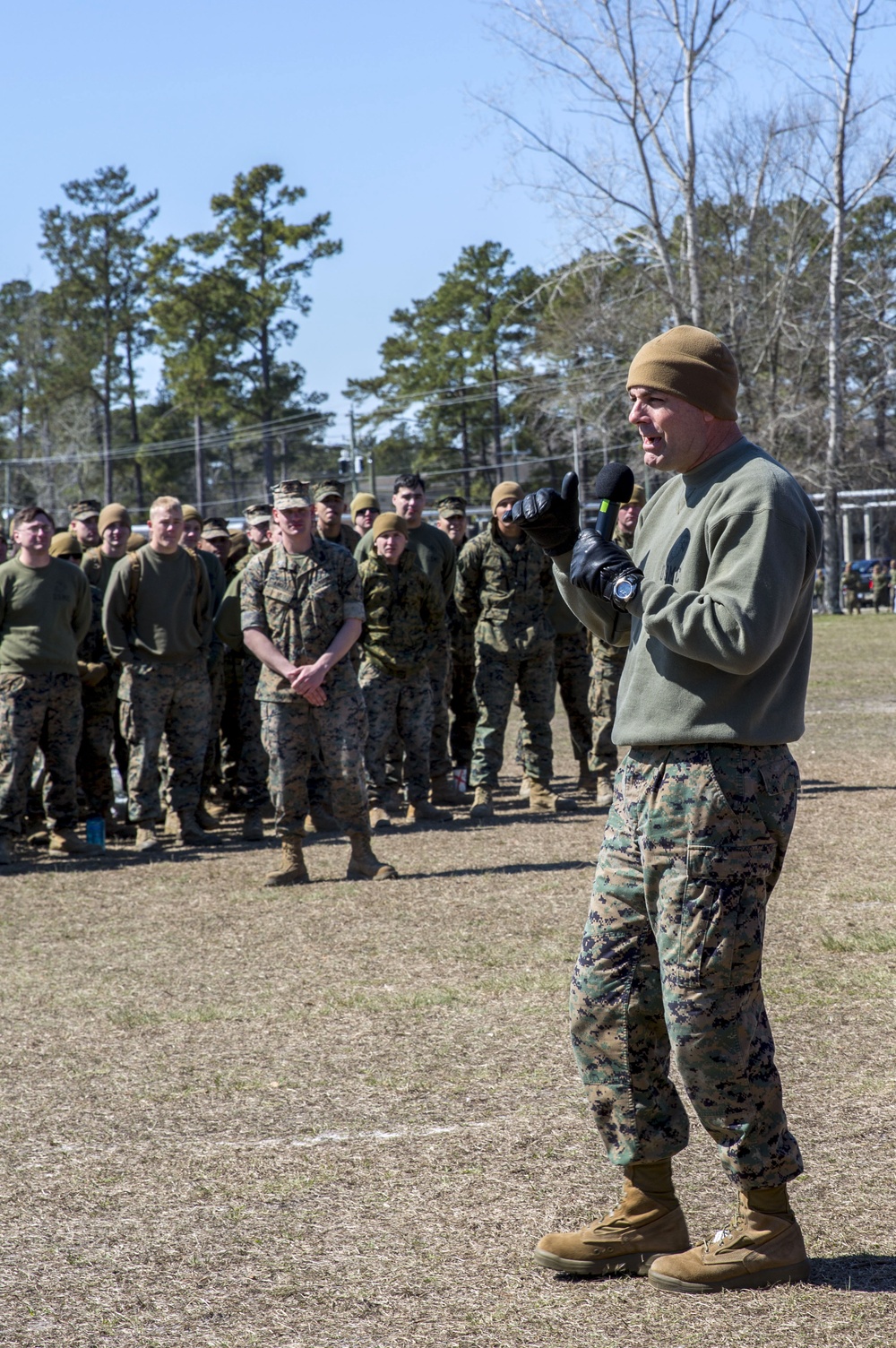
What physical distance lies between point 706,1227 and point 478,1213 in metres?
0.62

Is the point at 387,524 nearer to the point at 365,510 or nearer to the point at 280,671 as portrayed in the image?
the point at 365,510

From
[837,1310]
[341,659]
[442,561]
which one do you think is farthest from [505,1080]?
[442,561]

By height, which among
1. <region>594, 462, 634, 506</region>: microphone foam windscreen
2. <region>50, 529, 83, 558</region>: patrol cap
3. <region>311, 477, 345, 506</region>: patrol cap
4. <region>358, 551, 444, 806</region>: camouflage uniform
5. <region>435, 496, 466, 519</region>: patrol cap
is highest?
<region>311, 477, 345, 506</region>: patrol cap

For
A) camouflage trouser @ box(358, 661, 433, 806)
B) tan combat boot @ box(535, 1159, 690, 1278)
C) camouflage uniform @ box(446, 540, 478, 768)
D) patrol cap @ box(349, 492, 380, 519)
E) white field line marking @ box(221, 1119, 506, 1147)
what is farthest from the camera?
camouflage uniform @ box(446, 540, 478, 768)

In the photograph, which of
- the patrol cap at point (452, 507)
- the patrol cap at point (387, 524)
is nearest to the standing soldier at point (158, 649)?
the patrol cap at point (387, 524)

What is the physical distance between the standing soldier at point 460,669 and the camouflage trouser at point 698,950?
9.17 m

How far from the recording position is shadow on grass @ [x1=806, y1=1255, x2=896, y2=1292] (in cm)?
349

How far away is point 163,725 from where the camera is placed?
10.2 metres

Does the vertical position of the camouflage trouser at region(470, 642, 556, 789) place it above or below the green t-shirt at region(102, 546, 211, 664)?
below

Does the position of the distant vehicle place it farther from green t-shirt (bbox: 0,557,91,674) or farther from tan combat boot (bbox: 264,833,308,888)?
tan combat boot (bbox: 264,833,308,888)

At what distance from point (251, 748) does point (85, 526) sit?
2.41 metres

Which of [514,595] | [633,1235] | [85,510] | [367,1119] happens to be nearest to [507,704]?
[514,595]

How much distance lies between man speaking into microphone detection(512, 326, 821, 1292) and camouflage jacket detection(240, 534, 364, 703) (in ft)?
16.3

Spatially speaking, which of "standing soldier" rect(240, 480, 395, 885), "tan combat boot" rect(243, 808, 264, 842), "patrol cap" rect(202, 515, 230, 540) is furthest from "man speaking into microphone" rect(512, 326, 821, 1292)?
"patrol cap" rect(202, 515, 230, 540)
